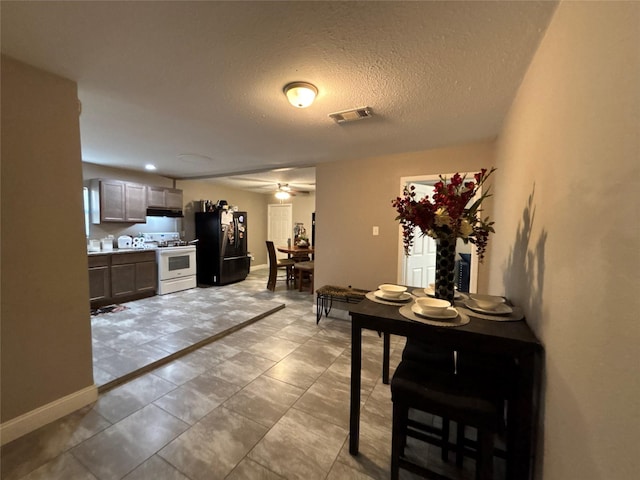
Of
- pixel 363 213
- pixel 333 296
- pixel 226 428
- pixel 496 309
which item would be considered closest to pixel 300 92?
pixel 496 309

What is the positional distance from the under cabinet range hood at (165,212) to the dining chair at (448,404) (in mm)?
5287

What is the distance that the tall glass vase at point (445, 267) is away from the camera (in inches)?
57.6

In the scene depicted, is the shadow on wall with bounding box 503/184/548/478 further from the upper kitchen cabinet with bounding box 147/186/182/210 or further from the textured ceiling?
the upper kitchen cabinet with bounding box 147/186/182/210

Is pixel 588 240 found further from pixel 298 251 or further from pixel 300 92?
pixel 298 251

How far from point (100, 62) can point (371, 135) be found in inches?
86.1

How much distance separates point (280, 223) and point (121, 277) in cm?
421

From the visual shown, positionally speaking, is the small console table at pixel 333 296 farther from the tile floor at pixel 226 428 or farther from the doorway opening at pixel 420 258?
the tile floor at pixel 226 428

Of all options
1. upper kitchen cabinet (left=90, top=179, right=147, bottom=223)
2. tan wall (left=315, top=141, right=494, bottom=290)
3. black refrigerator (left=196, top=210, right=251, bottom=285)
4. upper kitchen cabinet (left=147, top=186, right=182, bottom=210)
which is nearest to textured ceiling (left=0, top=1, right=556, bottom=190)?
tan wall (left=315, top=141, right=494, bottom=290)

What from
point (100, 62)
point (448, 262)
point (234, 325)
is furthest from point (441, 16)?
point (234, 325)

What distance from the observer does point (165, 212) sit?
16.9 feet

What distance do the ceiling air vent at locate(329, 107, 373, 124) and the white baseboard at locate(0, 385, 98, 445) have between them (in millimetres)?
2846

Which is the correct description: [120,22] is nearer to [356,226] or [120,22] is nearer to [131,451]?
[131,451]

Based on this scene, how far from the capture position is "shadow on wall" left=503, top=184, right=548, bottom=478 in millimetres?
1103

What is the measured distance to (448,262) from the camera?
1498 mm
